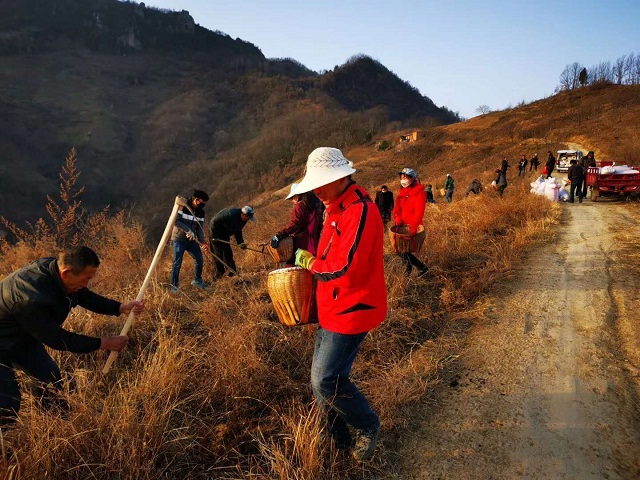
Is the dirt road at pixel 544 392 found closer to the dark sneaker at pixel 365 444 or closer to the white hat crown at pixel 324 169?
the dark sneaker at pixel 365 444

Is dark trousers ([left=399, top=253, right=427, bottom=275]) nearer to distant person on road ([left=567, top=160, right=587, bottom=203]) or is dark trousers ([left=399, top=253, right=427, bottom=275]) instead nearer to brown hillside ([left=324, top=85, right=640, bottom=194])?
distant person on road ([left=567, top=160, right=587, bottom=203])

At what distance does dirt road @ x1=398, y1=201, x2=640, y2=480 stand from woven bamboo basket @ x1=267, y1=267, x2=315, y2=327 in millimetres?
1151

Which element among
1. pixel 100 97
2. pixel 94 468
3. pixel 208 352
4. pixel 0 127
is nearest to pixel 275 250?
pixel 208 352

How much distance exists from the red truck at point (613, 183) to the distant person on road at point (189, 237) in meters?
11.4

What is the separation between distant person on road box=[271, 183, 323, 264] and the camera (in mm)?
4566

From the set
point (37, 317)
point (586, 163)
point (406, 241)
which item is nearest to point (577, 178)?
point (586, 163)

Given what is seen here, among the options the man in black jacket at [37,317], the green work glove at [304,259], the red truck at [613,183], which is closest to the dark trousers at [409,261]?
the green work glove at [304,259]

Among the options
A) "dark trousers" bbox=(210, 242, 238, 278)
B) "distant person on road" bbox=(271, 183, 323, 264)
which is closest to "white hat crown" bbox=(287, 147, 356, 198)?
"distant person on road" bbox=(271, 183, 323, 264)

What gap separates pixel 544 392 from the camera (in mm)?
2982

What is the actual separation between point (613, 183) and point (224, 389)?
1265cm

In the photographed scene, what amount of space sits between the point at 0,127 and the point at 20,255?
60.6 m

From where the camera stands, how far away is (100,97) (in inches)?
2886

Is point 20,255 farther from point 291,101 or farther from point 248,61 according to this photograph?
point 248,61

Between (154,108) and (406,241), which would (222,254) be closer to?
(406,241)
